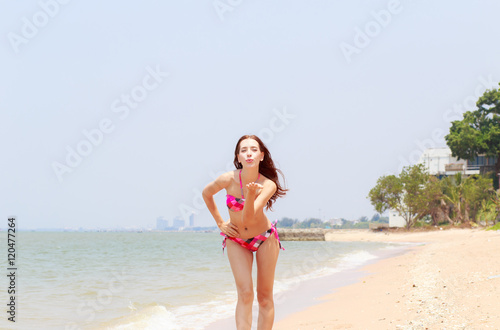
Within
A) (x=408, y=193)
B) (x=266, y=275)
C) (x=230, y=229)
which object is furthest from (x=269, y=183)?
(x=408, y=193)

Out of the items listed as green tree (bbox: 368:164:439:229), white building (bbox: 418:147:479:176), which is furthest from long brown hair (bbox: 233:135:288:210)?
white building (bbox: 418:147:479:176)

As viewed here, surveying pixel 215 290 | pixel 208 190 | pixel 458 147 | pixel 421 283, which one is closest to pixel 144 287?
pixel 215 290

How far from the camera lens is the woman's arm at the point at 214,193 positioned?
179 inches

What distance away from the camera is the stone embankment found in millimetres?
70062

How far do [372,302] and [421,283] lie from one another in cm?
208

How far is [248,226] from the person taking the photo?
447 centimetres

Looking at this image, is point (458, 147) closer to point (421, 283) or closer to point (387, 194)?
point (387, 194)

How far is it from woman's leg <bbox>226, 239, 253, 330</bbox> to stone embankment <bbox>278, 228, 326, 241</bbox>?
65780 millimetres

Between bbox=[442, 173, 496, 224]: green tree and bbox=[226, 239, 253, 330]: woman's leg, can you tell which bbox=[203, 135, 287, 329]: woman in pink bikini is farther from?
bbox=[442, 173, 496, 224]: green tree

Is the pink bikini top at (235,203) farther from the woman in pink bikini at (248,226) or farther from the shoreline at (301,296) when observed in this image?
the shoreline at (301,296)

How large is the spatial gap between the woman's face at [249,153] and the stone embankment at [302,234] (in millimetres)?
65821

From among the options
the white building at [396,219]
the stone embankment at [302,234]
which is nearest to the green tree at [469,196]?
the white building at [396,219]

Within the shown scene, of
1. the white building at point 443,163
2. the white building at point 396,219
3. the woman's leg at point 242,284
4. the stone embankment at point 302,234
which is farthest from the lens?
the white building at point 396,219

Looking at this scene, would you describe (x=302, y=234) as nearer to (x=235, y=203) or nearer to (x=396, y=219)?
(x=396, y=219)
